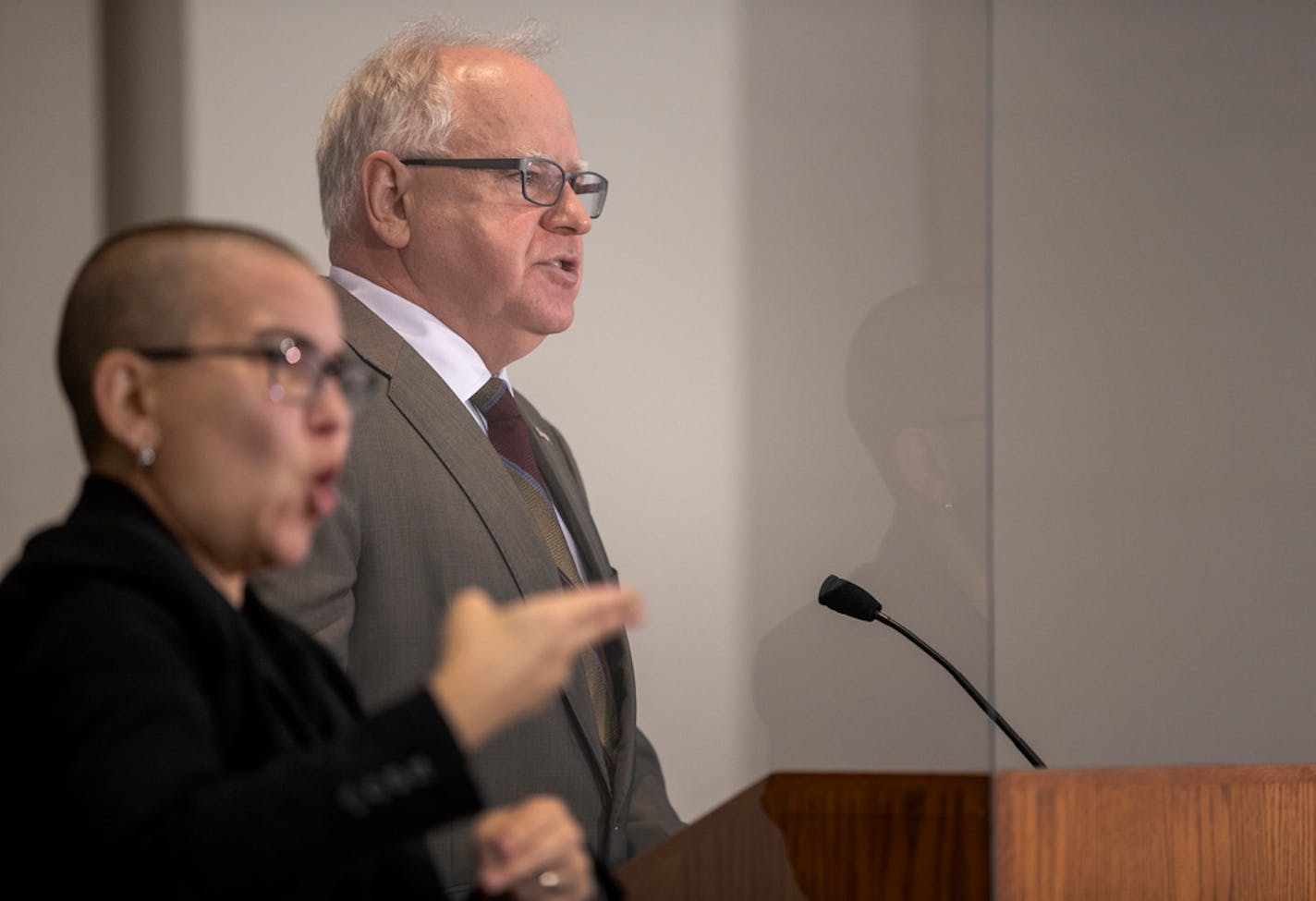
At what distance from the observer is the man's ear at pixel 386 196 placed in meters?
1.80

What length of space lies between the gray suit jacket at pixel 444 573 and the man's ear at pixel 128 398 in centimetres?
55

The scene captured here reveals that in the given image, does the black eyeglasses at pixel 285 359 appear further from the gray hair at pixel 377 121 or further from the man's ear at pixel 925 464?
the man's ear at pixel 925 464

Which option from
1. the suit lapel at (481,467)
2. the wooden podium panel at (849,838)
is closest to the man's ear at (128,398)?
the suit lapel at (481,467)

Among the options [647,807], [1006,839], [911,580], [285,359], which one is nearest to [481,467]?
[647,807]

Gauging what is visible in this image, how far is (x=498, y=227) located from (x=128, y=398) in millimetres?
783

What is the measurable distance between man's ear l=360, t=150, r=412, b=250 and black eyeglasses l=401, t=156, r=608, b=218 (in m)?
0.02

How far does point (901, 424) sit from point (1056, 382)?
51.6 inches

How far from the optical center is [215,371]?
1.03 metres

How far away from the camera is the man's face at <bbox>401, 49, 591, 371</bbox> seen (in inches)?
69.9

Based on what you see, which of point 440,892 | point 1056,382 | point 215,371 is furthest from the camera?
point 1056,382

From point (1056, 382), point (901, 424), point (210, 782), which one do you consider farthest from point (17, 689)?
point (1056, 382)

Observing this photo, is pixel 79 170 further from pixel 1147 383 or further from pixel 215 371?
pixel 1147 383

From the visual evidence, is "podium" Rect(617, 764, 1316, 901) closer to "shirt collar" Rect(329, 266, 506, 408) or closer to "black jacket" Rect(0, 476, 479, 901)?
"shirt collar" Rect(329, 266, 506, 408)

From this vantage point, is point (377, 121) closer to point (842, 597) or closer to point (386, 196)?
point (386, 196)
